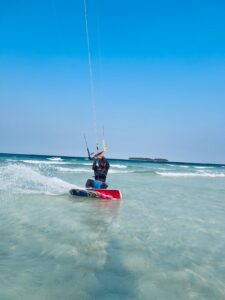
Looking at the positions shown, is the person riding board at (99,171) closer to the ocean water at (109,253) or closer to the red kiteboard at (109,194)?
the red kiteboard at (109,194)

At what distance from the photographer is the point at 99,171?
1435 cm

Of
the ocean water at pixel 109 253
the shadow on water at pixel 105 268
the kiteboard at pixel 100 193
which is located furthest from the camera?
the kiteboard at pixel 100 193

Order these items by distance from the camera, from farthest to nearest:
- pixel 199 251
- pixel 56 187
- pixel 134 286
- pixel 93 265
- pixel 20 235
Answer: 1. pixel 56 187
2. pixel 20 235
3. pixel 199 251
4. pixel 93 265
5. pixel 134 286

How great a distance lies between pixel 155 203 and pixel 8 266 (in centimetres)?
890

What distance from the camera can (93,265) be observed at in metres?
5.21

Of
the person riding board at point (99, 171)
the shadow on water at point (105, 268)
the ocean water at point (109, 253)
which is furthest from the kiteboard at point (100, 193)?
the shadow on water at point (105, 268)

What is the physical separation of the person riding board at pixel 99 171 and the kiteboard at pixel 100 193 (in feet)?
1.38

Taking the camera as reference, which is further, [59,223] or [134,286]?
[59,223]

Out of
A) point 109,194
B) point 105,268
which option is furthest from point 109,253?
point 109,194

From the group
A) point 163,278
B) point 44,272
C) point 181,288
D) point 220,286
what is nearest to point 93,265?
point 44,272

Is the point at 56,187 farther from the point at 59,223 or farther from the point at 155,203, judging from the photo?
the point at 59,223

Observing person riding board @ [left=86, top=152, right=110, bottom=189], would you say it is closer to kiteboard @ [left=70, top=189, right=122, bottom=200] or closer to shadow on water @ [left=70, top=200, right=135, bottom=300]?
kiteboard @ [left=70, top=189, right=122, bottom=200]

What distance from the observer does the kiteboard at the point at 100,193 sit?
44.4 ft

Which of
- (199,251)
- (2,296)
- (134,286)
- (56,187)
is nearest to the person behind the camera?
(2,296)
